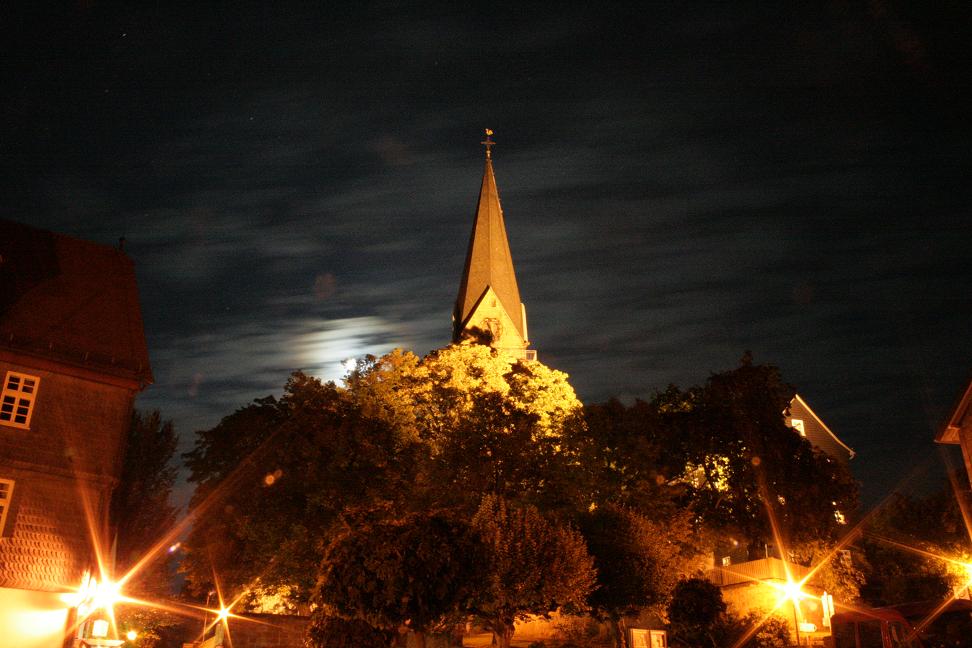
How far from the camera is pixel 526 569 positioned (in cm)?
2706

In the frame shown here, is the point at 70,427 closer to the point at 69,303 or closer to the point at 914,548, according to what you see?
the point at 69,303

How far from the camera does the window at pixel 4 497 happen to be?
90.0ft

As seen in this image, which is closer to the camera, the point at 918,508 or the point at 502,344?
the point at 918,508

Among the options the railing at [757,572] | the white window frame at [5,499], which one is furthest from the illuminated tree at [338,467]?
the white window frame at [5,499]

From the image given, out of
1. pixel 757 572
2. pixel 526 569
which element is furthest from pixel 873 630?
pixel 757 572

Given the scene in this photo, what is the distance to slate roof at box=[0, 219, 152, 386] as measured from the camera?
98.7 ft

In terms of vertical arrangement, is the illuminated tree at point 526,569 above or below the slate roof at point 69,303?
below

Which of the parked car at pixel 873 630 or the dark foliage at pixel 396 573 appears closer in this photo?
the dark foliage at pixel 396 573

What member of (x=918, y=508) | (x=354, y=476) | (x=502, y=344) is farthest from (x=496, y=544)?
(x=502, y=344)

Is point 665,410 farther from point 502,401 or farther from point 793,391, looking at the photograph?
point 502,401

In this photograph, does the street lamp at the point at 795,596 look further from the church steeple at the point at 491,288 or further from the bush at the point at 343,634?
the church steeple at the point at 491,288

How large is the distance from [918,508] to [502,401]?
32034 mm

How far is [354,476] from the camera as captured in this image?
36344 mm

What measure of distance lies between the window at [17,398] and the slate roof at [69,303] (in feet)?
3.03
